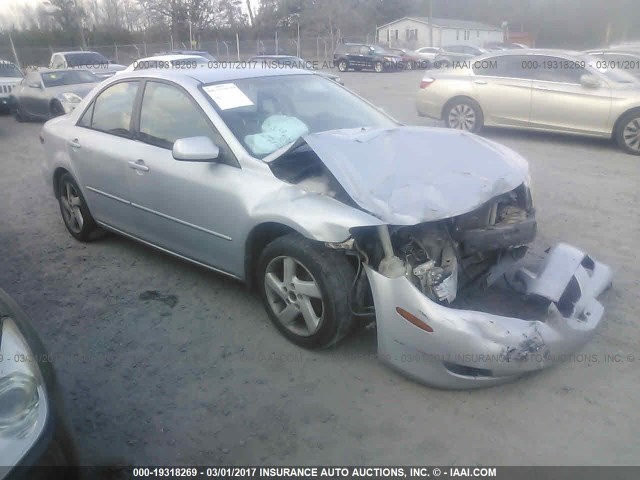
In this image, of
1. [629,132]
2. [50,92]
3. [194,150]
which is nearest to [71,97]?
[50,92]

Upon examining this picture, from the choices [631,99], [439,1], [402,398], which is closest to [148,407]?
[402,398]

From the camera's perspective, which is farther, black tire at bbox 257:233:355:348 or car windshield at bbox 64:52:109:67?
car windshield at bbox 64:52:109:67

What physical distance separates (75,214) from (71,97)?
8884mm

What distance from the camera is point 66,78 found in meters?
13.6

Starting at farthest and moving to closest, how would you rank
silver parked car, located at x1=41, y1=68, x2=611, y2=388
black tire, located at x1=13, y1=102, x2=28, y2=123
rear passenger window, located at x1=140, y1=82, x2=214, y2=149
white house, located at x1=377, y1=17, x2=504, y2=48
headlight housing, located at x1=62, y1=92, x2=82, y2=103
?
white house, located at x1=377, y1=17, x2=504, y2=48
black tire, located at x1=13, y1=102, x2=28, y2=123
headlight housing, located at x1=62, y1=92, x2=82, y2=103
rear passenger window, located at x1=140, y1=82, x2=214, y2=149
silver parked car, located at x1=41, y1=68, x2=611, y2=388

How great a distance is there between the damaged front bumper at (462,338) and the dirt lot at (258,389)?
18 centimetres

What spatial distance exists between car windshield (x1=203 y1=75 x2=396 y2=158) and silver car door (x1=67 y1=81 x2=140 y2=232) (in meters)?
0.93

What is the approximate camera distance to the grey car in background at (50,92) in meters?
12.8

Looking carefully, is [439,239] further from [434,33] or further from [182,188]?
[434,33]

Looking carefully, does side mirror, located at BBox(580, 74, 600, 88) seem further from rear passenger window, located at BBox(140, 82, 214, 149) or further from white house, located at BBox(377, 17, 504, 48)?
white house, located at BBox(377, 17, 504, 48)

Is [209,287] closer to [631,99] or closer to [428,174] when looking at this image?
[428,174]

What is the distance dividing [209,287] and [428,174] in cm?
194

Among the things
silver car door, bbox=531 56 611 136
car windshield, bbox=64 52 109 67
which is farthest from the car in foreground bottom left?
car windshield, bbox=64 52 109 67

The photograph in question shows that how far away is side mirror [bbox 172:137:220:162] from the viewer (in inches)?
135
